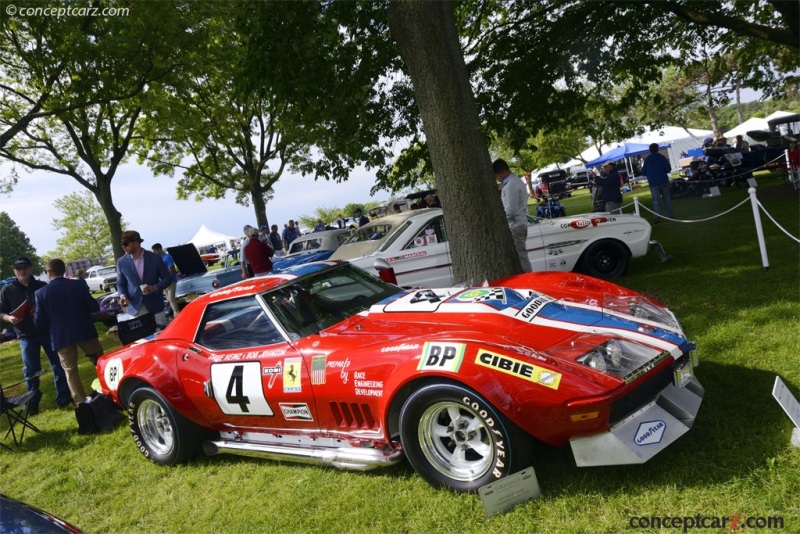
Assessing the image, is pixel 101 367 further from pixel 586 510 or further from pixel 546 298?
pixel 586 510

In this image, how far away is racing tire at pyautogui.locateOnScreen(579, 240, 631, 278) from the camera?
8087 mm

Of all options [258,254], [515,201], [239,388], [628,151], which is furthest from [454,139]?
[628,151]

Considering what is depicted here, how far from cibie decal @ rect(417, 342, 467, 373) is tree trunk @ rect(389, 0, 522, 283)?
2.94 meters

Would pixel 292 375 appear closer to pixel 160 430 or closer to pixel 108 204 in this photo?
pixel 160 430

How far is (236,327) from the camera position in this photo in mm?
4211

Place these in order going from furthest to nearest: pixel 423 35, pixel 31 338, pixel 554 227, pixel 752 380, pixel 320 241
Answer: pixel 320 241 → pixel 554 227 → pixel 31 338 → pixel 423 35 → pixel 752 380

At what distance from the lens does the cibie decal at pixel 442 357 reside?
292 cm

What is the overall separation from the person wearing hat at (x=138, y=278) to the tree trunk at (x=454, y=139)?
140 inches

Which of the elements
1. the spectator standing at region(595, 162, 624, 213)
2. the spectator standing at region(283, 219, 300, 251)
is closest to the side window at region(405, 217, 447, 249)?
the spectator standing at region(595, 162, 624, 213)

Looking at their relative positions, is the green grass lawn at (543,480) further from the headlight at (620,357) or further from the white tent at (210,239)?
the white tent at (210,239)

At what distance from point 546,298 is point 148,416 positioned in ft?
11.1

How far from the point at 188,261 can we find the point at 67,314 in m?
8.26

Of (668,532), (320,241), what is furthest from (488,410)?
(320,241)

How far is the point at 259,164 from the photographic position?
23.5 m
